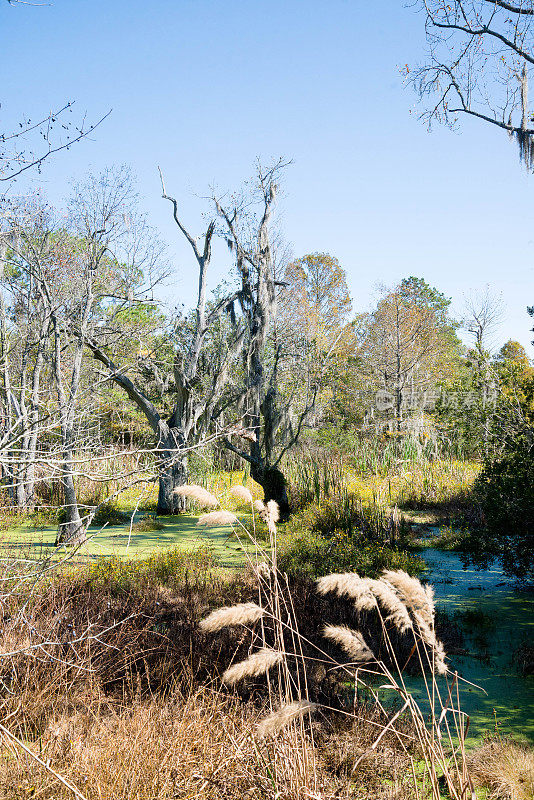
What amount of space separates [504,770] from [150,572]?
4.40 meters

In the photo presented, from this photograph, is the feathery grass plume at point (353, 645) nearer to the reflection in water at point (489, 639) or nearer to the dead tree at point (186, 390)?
the reflection in water at point (489, 639)

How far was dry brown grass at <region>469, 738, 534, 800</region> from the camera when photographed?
283 cm

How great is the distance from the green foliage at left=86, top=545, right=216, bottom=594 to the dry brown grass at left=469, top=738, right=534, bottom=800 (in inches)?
130

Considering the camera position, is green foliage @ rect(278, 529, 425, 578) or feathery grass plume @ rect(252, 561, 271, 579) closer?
feathery grass plume @ rect(252, 561, 271, 579)

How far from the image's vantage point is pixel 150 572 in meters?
6.42

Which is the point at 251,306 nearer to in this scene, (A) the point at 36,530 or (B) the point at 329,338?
(A) the point at 36,530

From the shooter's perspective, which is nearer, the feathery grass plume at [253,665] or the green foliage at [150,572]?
the feathery grass plume at [253,665]

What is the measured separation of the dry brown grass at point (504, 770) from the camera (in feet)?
9.27

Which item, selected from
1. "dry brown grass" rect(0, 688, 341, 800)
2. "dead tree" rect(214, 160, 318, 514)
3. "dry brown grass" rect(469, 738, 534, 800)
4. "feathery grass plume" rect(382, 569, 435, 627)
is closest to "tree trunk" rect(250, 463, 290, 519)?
"dead tree" rect(214, 160, 318, 514)

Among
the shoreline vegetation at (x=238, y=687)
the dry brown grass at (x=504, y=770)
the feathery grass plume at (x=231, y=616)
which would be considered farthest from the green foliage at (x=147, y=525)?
the feathery grass plume at (x=231, y=616)

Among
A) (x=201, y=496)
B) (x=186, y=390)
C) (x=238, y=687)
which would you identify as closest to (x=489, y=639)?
(x=238, y=687)

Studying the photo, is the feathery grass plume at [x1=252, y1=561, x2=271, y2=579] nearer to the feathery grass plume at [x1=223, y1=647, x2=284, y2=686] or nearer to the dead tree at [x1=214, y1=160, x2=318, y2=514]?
Result: the feathery grass plume at [x1=223, y1=647, x2=284, y2=686]

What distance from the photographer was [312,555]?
703cm

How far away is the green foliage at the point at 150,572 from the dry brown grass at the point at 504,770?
3.29m
